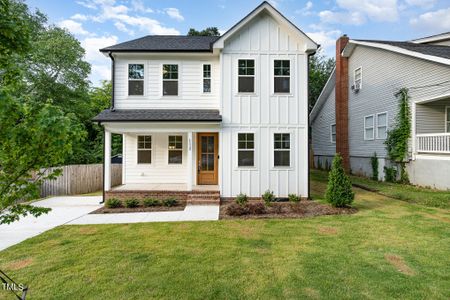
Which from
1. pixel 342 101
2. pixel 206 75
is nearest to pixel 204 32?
pixel 342 101

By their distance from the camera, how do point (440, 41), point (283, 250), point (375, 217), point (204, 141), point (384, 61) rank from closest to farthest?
point (283, 250) → point (375, 217) → point (204, 141) → point (384, 61) → point (440, 41)

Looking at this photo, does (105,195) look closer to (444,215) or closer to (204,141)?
(204,141)

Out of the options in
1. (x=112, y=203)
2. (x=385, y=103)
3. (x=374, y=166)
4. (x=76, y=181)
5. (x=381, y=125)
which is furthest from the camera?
(x=374, y=166)

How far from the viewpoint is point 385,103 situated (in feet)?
44.9

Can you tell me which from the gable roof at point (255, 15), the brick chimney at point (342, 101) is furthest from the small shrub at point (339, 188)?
the brick chimney at point (342, 101)

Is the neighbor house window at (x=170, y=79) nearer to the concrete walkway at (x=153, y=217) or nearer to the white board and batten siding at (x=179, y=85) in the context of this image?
the white board and batten siding at (x=179, y=85)

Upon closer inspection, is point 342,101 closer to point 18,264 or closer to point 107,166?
point 107,166

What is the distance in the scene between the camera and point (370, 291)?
11.5 feet

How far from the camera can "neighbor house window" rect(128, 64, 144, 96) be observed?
1070 centimetres

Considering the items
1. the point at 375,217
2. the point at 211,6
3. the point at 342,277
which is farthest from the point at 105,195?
the point at 211,6

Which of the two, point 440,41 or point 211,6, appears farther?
point 211,6

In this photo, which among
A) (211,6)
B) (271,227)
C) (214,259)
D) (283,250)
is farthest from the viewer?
(211,6)

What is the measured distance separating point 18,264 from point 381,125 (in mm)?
16152

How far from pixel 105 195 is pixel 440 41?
65.2 ft
